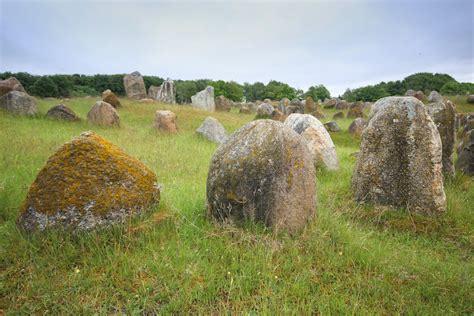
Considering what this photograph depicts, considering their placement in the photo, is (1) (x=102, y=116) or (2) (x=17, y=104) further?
(1) (x=102, y=116)

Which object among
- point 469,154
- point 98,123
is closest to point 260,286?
point 469,154

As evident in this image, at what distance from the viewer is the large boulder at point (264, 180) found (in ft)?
13.6

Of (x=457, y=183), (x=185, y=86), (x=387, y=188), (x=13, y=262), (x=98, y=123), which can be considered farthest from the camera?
(x=185, y=86)

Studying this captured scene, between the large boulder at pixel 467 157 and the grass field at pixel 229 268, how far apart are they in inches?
154

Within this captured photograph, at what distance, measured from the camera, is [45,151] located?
28.7 ft

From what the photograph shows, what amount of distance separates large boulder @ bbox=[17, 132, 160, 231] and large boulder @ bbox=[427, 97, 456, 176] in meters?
7.76

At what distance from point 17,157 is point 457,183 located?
1190 cm

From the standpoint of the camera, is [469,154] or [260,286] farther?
[469,154]

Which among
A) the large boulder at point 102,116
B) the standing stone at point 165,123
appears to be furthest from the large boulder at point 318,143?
the large boulder at point 102,116

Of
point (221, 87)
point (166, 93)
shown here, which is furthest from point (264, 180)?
point (221, 87)

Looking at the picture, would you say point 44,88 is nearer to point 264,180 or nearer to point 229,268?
point 264,180

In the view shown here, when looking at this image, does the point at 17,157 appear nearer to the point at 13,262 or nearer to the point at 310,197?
the point at 13,262

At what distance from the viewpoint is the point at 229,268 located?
3.46m

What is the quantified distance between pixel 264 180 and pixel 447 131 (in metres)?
6.54
